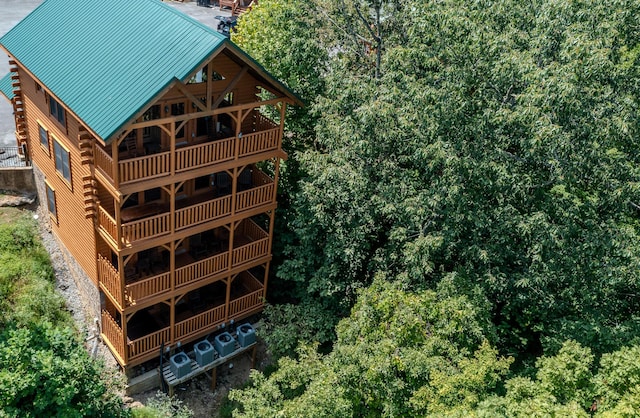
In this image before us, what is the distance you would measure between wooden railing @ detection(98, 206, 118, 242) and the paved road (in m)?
14.6

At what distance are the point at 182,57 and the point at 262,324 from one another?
11.5 m

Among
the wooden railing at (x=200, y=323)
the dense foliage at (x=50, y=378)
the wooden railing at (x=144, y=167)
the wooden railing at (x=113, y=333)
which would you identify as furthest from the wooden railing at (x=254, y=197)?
the dense foliage at (x=50, y=378)

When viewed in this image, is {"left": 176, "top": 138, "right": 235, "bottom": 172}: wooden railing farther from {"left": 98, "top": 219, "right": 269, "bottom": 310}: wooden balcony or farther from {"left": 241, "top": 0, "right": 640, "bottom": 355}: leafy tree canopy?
{"left": 98, "top": 219, "right": 269, "bottom": 310}: wooden balcony

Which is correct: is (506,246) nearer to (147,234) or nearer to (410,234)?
(410,234)

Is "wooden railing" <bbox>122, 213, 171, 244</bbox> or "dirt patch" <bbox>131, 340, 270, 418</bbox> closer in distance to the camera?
"wooden railing" <bbox>122, 213, 171, 244</bbox>

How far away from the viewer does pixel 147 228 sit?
2097 centimetres

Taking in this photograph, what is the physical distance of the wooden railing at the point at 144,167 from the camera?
19.2 metres

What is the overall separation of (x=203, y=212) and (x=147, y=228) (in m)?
2.40

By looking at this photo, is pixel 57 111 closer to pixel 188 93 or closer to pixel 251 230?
pixel 188 93

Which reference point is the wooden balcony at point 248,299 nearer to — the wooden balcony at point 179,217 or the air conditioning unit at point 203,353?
the air conditioning unit at point 203,353

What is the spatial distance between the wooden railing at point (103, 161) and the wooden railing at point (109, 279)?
13.2 feet

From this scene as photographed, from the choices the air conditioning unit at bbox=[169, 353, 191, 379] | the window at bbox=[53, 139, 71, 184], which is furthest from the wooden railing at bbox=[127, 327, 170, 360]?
the window at bbox=[53, 139, 71, 184]

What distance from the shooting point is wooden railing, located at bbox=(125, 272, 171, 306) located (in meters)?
21.7

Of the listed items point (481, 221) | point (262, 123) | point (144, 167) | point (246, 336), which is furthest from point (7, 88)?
point (481, 221)
